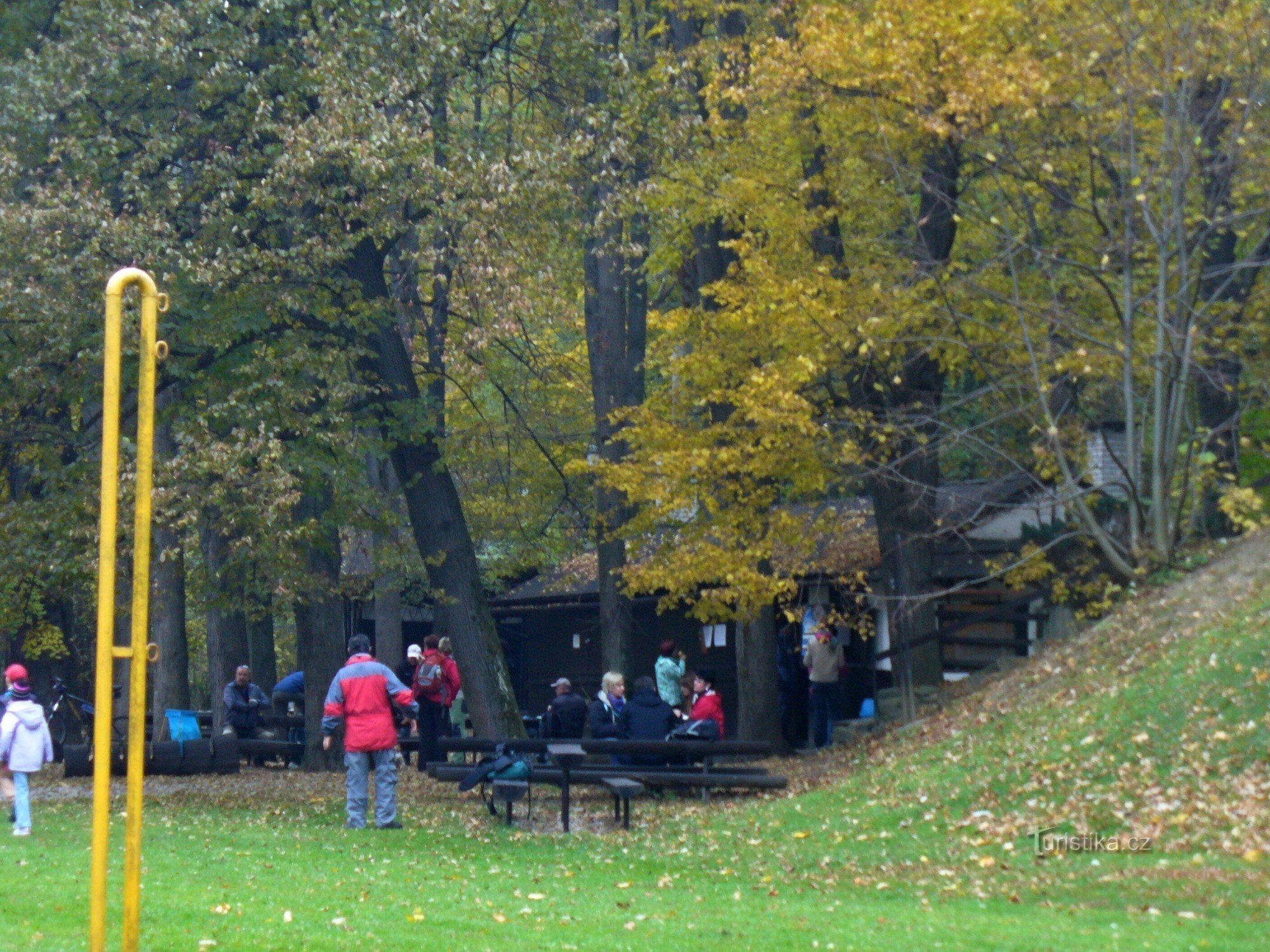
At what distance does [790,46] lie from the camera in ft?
54.0

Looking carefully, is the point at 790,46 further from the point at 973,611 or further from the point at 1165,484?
the point at 973,611

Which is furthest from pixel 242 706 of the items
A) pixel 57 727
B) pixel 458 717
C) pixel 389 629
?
pixel 458 717

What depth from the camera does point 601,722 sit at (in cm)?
1647

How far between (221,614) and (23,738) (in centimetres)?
1164

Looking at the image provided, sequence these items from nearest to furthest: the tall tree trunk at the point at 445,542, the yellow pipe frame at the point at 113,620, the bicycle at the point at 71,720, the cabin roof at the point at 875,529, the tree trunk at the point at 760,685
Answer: the yellow pipe frame at the point at 113,620 < the tall tree trunk at the point at 445,542 < the cabin roof at the point at 875,529 < the tree trunk at the point at 760,685 < the bicycle at the point at 71,720

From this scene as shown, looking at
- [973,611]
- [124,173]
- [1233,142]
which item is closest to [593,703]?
[973,611]

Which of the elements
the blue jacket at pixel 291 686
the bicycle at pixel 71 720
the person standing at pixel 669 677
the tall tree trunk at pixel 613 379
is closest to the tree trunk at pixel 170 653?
the bicycle at pixel 71 720

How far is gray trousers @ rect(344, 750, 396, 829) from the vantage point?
12812mm

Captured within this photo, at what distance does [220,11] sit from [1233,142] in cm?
1102

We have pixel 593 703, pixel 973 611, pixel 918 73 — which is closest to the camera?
pixel 918 73

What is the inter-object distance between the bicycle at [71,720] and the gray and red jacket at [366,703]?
32.9 feet

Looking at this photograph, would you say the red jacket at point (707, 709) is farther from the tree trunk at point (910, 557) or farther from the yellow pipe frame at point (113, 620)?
the yellow pipe frame at point (113, 620)

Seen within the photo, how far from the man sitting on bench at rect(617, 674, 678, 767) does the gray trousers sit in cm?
367

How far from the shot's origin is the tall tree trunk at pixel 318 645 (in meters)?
19.7
